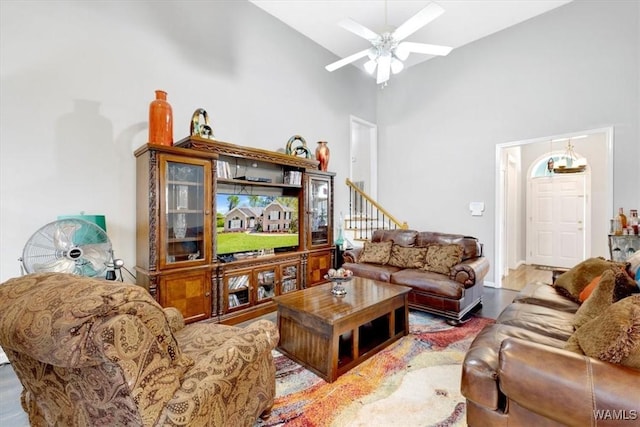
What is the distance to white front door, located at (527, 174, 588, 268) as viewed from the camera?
5.92 metres

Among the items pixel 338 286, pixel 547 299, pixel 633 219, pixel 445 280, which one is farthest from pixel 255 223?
pixel 633 219

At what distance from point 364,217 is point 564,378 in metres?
4.70

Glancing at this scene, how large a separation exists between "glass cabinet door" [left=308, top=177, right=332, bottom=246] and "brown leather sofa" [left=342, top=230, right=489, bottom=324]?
621 mm

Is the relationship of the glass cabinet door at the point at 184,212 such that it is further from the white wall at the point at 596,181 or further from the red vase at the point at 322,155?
the white wall at the point at 596,181

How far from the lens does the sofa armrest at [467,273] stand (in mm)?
3113

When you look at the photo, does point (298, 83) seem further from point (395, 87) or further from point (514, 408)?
point (514, 408)

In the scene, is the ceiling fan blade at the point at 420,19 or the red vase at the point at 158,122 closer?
the ceiling fan blade at the point at 420,19

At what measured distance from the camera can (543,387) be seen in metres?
1.18

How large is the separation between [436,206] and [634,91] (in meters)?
2.82

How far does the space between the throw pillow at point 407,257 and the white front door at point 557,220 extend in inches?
173

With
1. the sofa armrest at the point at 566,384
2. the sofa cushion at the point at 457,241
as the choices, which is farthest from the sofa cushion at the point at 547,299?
the sofa armrest at the point at 566,384

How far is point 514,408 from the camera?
4.33 feet

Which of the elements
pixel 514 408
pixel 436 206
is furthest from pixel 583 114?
pixel 514 408

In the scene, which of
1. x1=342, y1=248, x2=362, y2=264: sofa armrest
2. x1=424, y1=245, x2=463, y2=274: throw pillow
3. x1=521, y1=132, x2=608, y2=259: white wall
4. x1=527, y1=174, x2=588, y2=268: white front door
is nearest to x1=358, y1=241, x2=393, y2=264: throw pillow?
x1=342, y1=248, x2=362, y2=264: sofa armrest
